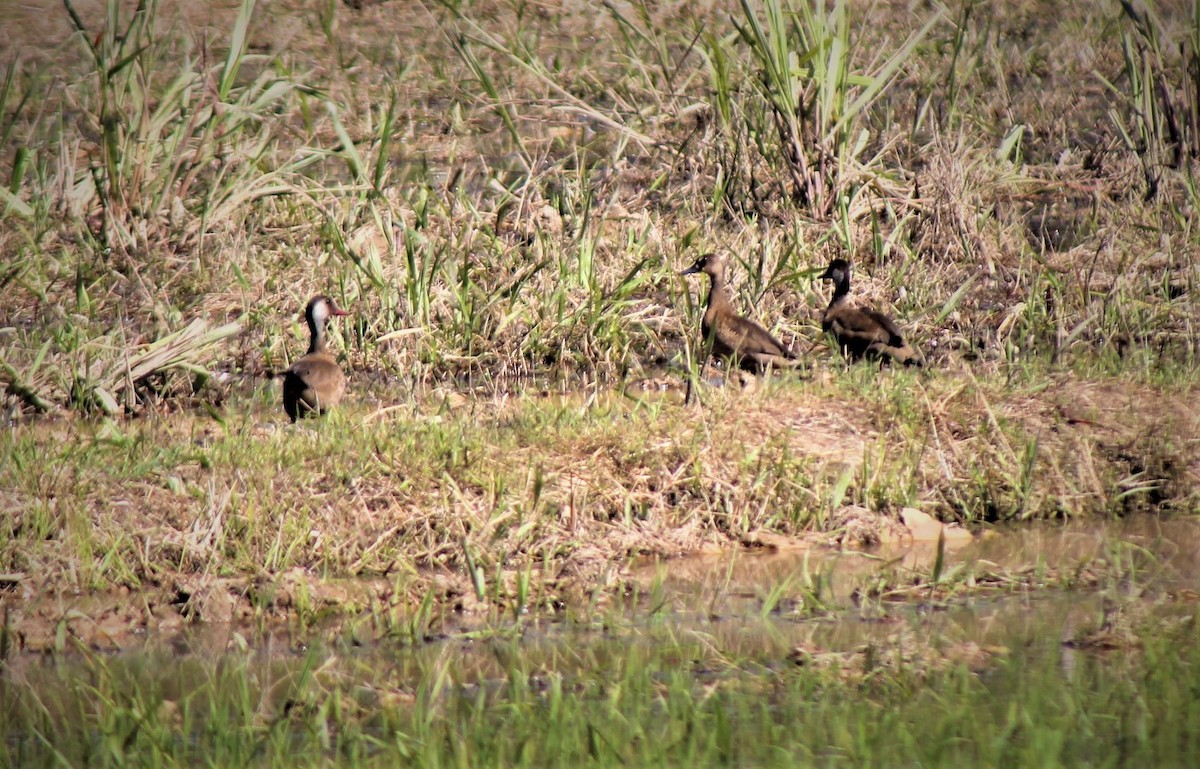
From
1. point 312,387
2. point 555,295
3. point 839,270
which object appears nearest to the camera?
point 312,387

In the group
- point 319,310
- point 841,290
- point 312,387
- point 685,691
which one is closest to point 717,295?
point 841,290

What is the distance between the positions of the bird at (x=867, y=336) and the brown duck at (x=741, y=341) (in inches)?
13.1

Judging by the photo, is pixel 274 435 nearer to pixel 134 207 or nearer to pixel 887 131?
pixel 134 207

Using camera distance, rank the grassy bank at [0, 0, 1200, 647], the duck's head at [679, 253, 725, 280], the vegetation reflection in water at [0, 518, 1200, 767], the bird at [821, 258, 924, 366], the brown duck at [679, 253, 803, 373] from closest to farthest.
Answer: the vegetation reflection in water at [0, 518, 1200, 767], the grassy bank at [0, 0, 1200, 647], the brown duck at [679, 253, 803, 373], the bird at [821, 258, 924, 366], the duck's head at [679, 253, 725, 280]

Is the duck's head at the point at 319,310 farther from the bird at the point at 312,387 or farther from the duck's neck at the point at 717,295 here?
the duck's neck at the point at 717,295

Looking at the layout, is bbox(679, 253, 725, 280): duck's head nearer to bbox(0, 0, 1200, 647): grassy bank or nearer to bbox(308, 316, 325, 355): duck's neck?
bbox(0, 0, 1200, 647): grassy bank

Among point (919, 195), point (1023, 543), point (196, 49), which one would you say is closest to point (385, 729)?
point (1023, 543)

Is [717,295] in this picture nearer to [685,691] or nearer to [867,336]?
[867,336]

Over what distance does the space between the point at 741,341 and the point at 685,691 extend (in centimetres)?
437

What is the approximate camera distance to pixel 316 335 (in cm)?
873

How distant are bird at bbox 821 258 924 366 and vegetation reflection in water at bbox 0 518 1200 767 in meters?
2.87

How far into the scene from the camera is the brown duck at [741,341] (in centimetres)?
861

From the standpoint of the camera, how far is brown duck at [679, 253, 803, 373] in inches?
339

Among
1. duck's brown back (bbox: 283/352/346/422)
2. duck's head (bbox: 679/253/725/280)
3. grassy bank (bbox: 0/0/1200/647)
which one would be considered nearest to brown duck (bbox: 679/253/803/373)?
duck's head (bbox: 679/253/725/280)
